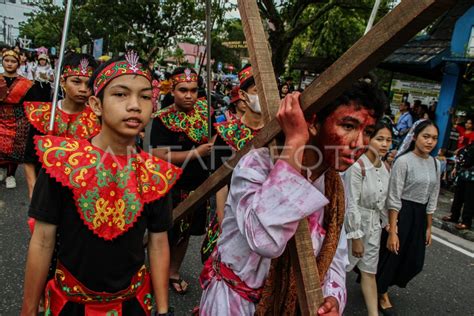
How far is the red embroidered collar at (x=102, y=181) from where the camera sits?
1.59 m

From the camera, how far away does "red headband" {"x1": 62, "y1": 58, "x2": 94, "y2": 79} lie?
131 inches

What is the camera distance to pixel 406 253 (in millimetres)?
3734

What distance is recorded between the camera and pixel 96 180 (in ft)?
5.36

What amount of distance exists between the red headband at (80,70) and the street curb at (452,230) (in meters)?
5.69

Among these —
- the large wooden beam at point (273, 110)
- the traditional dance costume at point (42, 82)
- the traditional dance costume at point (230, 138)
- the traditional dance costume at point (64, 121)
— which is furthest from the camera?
the traditional dance costume at point (42, 82)

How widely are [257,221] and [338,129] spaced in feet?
1.49

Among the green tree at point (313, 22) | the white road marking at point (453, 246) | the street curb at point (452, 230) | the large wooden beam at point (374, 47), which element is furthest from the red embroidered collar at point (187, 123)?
the green tree at point (313, 22)

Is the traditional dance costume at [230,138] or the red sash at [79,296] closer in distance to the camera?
the red sash at [79,296]

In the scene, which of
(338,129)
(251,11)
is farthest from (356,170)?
(251,11)

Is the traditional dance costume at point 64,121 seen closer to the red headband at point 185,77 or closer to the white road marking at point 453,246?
the red headband at point 185,77

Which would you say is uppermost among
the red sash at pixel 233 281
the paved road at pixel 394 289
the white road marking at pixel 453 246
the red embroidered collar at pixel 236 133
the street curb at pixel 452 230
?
the red embroidered collar at pixel 236 133

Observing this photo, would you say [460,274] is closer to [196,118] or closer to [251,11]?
[196,118]

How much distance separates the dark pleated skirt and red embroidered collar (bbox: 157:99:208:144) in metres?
1.93

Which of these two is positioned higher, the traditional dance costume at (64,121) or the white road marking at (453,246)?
the traditional dance costume at (64,121)
